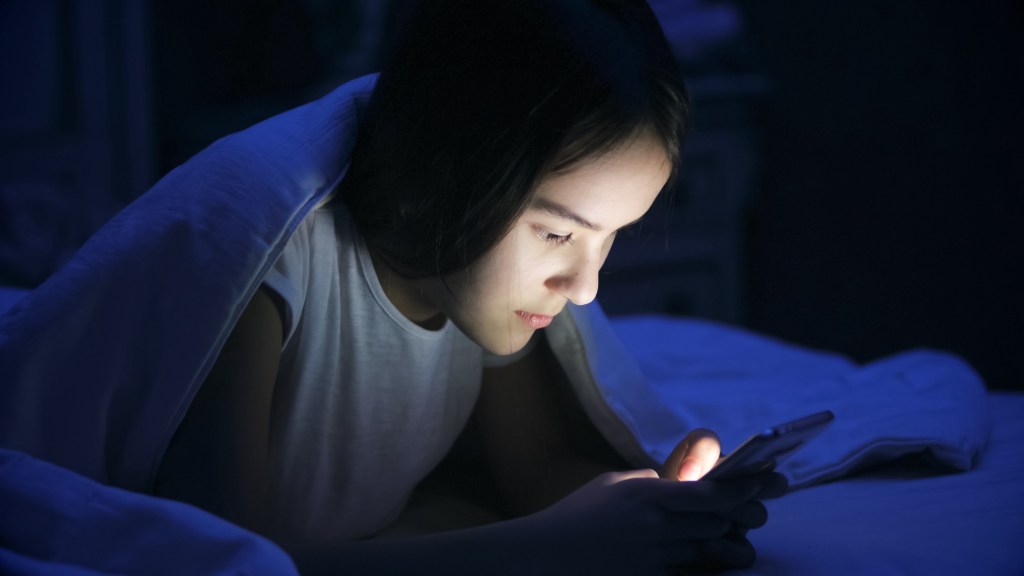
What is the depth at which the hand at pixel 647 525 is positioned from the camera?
59cm

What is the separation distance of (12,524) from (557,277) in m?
0.40

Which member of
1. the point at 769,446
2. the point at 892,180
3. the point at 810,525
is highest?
the point at 892,180

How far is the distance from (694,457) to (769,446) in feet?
0.62

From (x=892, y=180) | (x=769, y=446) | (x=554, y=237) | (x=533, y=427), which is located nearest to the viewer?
(x=769, y=446)

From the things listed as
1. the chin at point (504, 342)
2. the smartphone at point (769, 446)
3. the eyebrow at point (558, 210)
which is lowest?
the smartphone at point (769, 446)

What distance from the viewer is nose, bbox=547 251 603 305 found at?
2.25 feet

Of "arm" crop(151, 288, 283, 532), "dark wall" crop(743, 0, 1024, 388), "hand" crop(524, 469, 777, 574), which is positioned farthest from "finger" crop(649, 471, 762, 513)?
"dark wall" crop(743, 0, 1024, 388)

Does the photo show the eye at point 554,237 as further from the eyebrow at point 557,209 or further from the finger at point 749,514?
the finger at point 749,514

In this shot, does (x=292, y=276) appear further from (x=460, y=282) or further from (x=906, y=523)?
(x=906, y=523)

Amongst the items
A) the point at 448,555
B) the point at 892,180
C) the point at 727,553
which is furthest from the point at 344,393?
the point at 892,180

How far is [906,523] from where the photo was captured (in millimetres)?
741

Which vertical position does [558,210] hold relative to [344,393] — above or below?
above

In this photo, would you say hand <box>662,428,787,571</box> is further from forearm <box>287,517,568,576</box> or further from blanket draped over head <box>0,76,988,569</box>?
blanket draped over head <box>0,76,988,569</box>

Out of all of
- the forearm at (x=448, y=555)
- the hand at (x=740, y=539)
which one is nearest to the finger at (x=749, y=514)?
the hand at (x=740, y=539)
